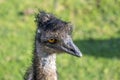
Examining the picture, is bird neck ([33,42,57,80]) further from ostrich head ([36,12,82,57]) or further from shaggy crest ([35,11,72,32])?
shaggy crest ([35,11,72,32])

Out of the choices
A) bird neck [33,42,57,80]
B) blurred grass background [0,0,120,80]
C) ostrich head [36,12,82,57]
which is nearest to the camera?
ostrich head [36,12,82,57]

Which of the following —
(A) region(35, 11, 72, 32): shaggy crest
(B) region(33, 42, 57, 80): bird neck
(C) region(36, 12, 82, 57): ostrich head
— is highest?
(A) region(35, 11, 72, 32): shaggy crest

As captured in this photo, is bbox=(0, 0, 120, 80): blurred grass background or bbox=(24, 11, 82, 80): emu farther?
bbox=(0, 0, 120, 80): blurred grass background

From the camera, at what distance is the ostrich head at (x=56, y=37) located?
5875mm

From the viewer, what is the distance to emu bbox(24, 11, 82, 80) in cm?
590

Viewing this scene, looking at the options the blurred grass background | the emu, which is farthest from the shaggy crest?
the blurred grass background

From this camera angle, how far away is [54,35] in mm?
5844

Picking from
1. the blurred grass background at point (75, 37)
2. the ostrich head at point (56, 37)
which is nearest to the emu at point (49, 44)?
the ostrich head at point (56, 37)

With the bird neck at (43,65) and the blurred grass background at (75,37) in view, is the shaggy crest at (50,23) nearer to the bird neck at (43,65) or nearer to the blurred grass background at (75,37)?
the bird neck at (43,65)

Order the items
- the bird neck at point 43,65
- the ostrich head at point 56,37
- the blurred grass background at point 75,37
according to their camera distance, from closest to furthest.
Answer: the ostrich head at point 56,37, the bird neck at point 43,65, the blurred grass background at point 75,37

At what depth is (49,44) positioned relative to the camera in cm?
596

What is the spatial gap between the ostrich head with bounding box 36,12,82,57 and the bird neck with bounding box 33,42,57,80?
70 mm

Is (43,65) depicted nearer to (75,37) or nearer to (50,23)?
(50,23)

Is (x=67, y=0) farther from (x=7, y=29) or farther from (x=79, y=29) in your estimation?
(x=7, y=29)
